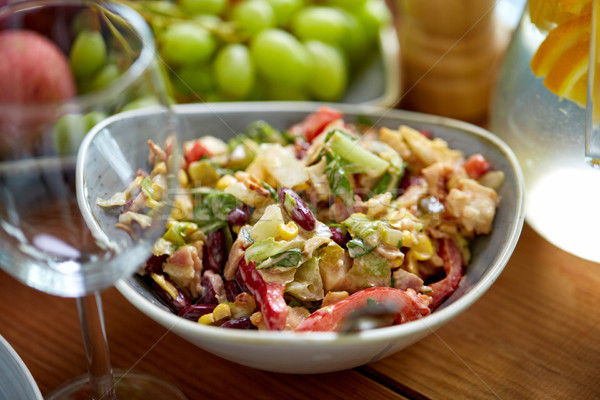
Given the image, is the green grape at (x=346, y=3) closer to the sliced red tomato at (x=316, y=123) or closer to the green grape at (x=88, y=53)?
the sliced red tomato at (x=316, y=123)

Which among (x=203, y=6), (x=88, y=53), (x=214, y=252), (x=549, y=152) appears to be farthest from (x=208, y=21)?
(x=549, y=152)

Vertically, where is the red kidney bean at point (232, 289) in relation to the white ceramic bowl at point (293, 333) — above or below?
below

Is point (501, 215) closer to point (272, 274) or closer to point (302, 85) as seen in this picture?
point (272, 274)

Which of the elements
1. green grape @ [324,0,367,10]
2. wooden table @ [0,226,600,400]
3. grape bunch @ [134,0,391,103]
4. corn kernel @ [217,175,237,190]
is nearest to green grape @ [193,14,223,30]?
grape bunch @ [134,0,391,103]

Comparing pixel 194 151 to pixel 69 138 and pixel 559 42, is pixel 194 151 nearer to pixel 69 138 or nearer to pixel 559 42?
pixel 69 138

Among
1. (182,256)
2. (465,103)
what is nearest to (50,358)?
(182,256)

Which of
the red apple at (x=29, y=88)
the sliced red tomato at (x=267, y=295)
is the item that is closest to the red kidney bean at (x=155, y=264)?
the sliced red tomato at (x=267, y=295)
